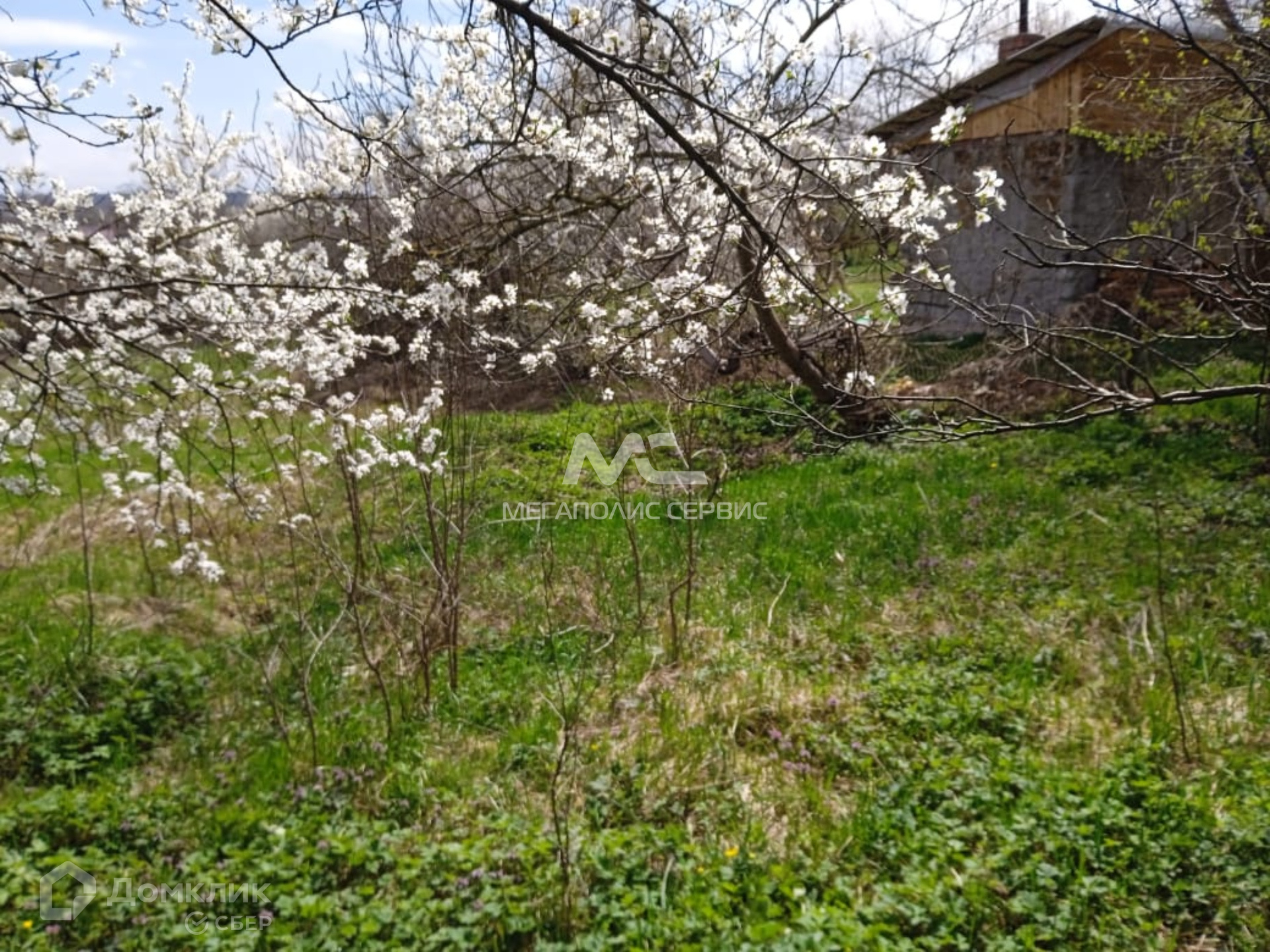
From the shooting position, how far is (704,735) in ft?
11.6

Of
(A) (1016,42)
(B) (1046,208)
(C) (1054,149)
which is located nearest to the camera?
(B) (1046,208)

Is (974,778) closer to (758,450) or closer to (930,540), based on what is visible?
(930,540)

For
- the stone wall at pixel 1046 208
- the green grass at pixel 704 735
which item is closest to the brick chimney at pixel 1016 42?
the stone wall at pixel 1046 208

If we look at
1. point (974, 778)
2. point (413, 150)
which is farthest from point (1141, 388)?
point (413, 150)

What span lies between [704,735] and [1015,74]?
→ 9371 mm

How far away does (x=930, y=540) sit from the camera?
17.7ft

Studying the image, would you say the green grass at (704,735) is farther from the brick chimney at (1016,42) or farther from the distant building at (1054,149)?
the brick chimney at (1016,42)

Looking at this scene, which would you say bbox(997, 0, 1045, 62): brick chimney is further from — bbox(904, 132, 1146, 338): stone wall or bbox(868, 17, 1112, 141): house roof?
bbox(904, 132, 1146, 338): stone wall

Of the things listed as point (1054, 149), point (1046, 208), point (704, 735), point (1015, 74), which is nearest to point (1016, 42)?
point (1015, 74)

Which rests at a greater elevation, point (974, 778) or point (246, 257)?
point (246, 257)

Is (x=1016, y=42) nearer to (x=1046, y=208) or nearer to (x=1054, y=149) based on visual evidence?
A: (x=1054, y=149)

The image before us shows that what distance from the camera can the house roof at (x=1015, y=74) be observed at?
28.6 ft

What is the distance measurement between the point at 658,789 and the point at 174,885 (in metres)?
1.67

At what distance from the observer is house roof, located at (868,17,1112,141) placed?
8.71m
